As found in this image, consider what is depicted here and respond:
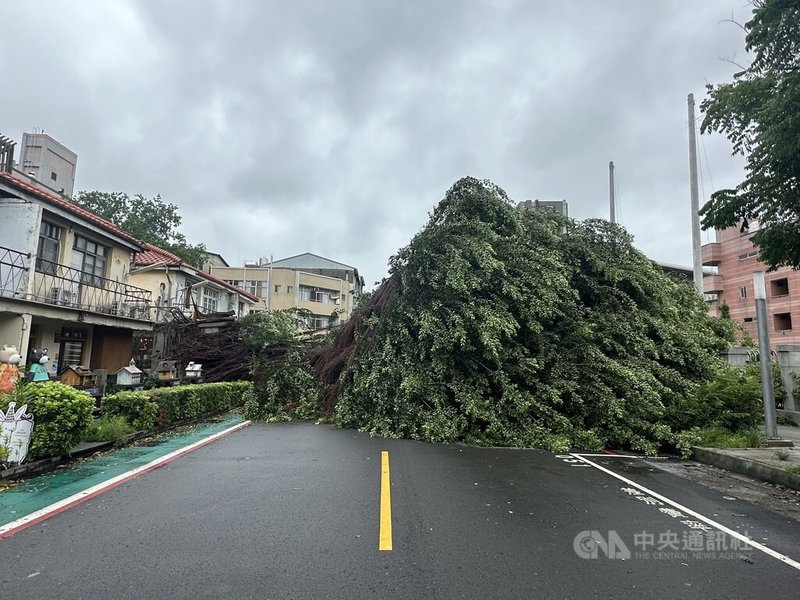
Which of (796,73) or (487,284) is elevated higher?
(796,73)

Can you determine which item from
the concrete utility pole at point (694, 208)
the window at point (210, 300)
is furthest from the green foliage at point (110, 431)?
the window at point (210, 300)

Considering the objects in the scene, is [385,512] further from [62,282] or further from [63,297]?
[62,282]

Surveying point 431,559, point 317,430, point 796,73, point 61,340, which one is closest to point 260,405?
point 317,430

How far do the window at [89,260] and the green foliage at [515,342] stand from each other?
10422 millimetres

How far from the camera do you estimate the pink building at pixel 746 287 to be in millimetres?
39406

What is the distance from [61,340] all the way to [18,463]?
11631 millimetres

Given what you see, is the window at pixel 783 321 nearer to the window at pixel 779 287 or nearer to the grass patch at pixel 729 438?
the window at pixel 779 287

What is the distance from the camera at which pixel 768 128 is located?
19.5 ft

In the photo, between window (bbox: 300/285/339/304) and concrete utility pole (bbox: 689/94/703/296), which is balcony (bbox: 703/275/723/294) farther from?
window (bbox: 300/285/339/304)

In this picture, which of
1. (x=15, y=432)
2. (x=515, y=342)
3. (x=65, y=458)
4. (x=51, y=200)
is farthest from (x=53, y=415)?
(x=51, y=200)

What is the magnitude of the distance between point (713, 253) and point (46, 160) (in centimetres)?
5400

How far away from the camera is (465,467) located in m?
7.45

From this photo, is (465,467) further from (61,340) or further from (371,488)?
(61,340)

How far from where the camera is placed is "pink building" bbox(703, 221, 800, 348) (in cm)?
3941
